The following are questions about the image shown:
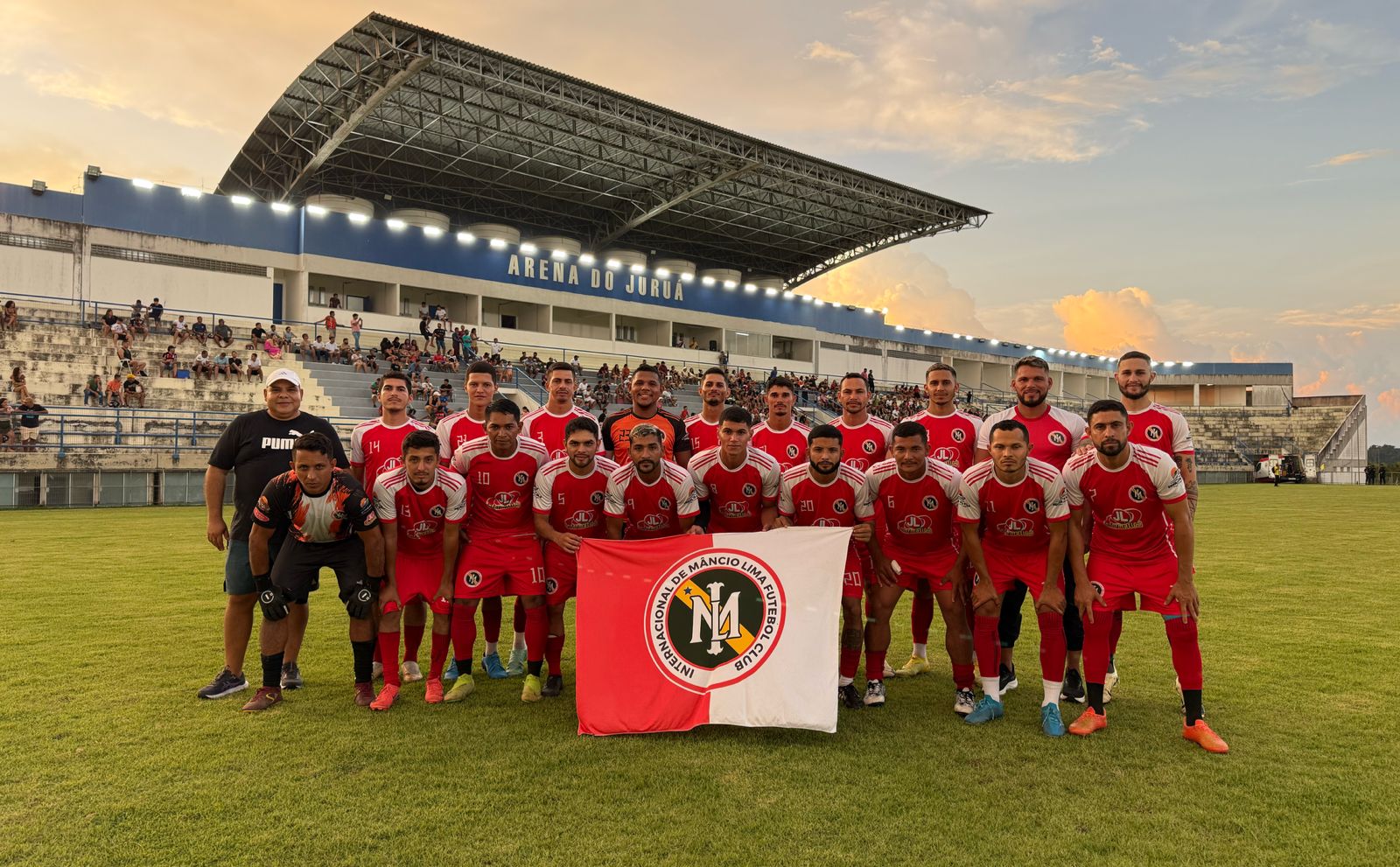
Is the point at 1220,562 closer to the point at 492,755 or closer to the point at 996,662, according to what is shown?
the point at 996,662

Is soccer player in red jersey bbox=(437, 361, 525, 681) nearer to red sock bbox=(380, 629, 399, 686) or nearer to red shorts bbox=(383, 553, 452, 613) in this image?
red shorts bbox=(383, 553, 452, 613)

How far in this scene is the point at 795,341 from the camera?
5406 cm

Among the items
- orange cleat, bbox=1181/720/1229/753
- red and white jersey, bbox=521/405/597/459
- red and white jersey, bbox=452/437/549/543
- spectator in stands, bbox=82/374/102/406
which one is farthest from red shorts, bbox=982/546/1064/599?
spectator in stands, bbox=82/374/102/406

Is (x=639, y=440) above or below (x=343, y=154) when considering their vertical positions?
below

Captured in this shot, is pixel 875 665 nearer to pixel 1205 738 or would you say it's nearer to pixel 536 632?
pixel 1205 738

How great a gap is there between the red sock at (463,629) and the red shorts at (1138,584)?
13.6ft

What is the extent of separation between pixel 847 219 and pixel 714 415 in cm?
4589

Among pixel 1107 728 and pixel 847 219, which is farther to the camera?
pixel 847 219

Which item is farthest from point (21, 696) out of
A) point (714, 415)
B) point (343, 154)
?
point (343, 154)

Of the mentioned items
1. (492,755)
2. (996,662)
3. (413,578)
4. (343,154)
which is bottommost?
(492,755)

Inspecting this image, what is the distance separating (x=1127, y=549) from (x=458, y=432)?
4902mm

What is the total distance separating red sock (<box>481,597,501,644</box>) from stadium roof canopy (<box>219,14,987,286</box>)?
28.3 meters

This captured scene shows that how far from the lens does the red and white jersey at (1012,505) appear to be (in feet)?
17.4

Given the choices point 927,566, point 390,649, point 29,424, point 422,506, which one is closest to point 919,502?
point 927,566
